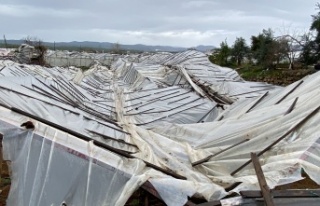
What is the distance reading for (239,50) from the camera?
32.8 m

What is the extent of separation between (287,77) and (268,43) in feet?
19.9

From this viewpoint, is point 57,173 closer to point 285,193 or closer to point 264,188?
point 264,188

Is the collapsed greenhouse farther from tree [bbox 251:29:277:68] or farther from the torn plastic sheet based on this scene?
tree [bbox 251:29:277:68]

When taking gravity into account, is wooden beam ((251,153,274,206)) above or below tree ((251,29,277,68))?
below

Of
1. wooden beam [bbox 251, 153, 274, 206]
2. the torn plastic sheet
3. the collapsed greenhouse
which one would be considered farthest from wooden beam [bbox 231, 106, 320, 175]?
the torn plastic sheet

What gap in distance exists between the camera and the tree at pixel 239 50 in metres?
32.5

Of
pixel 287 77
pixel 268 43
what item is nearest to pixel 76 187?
pixel 287 77

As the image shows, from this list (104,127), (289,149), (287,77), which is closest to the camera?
(289,149)

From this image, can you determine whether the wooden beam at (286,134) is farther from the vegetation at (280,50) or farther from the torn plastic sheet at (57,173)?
the vegetation at (280,50)

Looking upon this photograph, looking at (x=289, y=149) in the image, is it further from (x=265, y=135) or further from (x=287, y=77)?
(x=287, y=77)

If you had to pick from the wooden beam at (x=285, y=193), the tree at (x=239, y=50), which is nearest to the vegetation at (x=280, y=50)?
the tree at (x=239, y=50)

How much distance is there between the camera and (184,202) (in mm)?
4316

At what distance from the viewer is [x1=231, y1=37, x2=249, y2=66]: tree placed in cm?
3250

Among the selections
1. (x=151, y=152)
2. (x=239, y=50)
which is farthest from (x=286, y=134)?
(x=239, y=50)
